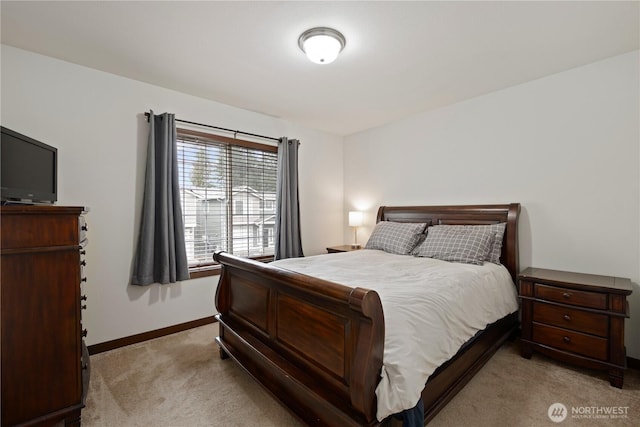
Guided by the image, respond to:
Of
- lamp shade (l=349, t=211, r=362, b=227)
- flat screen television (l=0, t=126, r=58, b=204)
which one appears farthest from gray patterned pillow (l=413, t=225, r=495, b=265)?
flat screen television (l=0, t=126, r=58, b=204)

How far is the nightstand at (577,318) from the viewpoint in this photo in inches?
79.0

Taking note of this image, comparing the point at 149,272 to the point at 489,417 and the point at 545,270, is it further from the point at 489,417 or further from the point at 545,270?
the point at 545,270

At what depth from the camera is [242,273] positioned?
7.38 ft

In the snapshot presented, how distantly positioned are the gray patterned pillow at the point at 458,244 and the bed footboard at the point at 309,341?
168 centimetres

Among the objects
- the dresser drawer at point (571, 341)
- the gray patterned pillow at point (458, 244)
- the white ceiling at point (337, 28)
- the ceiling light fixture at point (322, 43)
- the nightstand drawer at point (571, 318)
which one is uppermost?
the white ceiling at point (337, 28)

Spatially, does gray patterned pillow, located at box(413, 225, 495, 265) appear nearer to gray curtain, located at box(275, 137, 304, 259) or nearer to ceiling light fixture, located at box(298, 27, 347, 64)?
gray curtain, located at box(275, 137, 304, 259)

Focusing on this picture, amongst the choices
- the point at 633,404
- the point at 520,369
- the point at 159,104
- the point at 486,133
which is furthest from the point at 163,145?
the point at 633,404

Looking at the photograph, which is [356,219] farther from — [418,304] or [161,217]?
[418,304]

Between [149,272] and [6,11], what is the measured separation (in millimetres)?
2063

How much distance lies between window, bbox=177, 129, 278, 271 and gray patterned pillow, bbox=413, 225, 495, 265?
6.44 ft

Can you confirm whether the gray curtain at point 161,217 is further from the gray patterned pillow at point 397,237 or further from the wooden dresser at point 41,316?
the gray patterned pillow at point 397,237

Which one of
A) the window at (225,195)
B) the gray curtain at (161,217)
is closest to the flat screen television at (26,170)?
the gray curtain at (161,217)

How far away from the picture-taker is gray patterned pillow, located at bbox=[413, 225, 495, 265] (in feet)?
8.61

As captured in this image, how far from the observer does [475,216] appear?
121 inches
